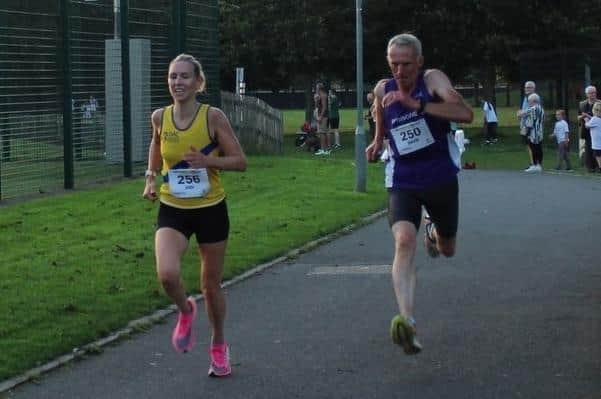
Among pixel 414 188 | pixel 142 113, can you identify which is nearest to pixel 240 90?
pixel 142 113

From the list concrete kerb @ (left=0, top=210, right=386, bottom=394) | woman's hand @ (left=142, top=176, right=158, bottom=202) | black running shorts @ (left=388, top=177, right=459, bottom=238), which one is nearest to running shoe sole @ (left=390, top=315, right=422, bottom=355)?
black running shorts @ (left=388, top=177, right=459, bottom=238)

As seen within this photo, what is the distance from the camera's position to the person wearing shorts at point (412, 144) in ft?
25.2

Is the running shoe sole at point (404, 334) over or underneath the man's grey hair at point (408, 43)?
underneath

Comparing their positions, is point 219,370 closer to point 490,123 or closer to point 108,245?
point 108,245

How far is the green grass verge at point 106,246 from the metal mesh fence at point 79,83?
0.72 meters

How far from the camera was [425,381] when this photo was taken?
24.2ft

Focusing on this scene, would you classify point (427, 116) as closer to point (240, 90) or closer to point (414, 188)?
point (414, 188)

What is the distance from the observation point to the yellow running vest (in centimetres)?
748

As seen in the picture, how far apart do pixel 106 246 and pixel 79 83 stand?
26.3ft

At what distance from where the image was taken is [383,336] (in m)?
8.84

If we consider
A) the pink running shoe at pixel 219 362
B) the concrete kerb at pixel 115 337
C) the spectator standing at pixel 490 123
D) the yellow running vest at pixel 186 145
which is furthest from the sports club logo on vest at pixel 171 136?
the spectator standing at pixel 490 123

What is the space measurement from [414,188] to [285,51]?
132 ft

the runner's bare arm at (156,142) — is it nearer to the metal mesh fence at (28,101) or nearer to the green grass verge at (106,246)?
the green grass verge at (106,246)

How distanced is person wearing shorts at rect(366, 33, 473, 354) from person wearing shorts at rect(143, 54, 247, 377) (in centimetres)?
94
